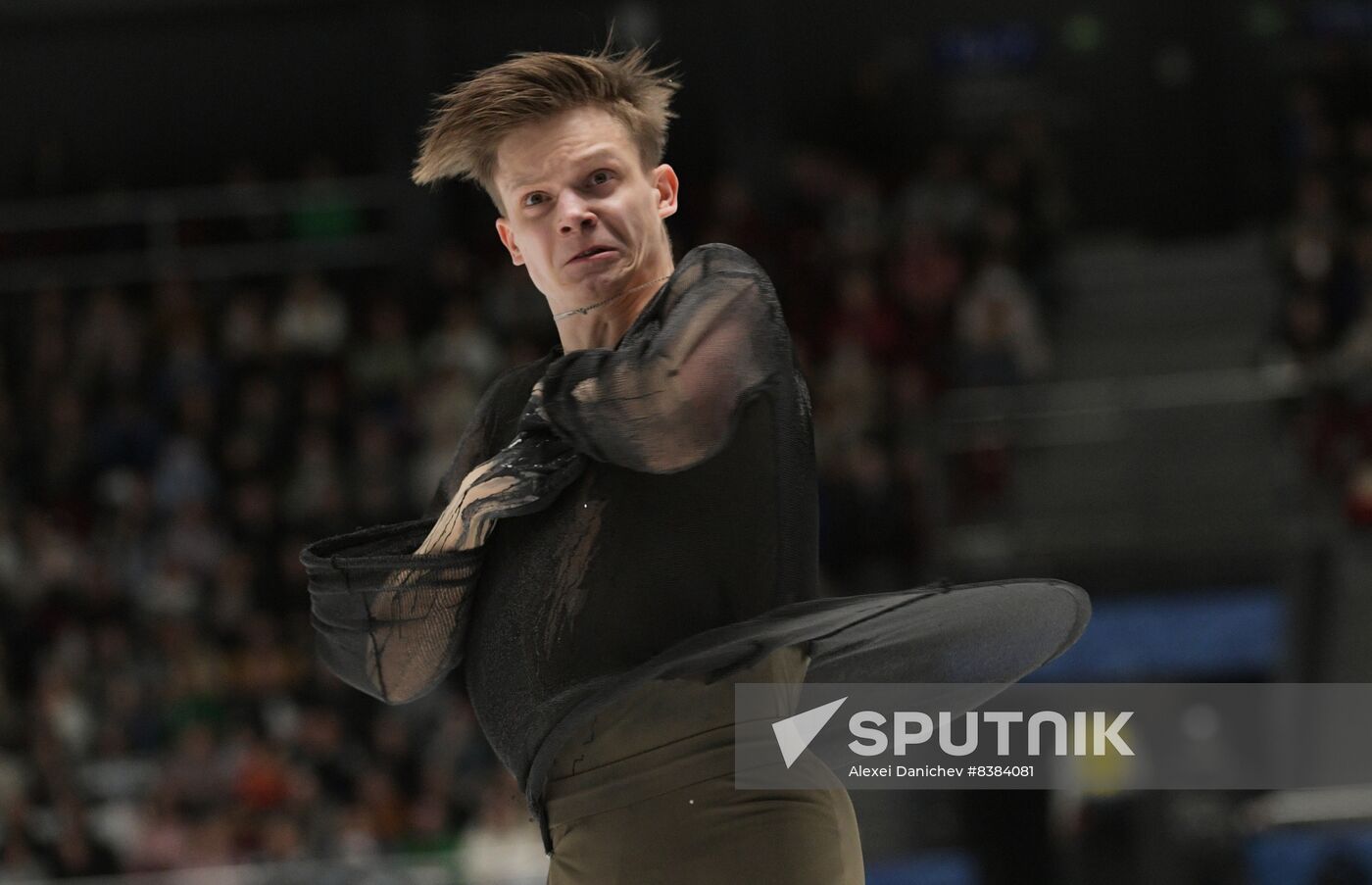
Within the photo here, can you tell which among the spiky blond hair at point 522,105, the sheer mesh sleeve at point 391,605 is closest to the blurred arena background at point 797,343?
the sheer mesh sleeve at point 391,605

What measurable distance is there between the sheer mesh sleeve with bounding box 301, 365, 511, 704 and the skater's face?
Answer: 335 mm

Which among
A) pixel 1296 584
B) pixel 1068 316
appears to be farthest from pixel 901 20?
pixel 1296 584

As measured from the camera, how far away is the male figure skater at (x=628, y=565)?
1.93 m

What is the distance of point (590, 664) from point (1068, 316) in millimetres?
10143

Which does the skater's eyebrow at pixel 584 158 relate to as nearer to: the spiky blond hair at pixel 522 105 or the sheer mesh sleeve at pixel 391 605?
the spiky blond hair at pixel 522 105

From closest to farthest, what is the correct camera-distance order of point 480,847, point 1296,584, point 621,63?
1. point 621,63
2. point 480,847
3. point 1296,584

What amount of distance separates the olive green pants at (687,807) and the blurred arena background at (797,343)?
541 cm

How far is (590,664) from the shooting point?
200 centimetres

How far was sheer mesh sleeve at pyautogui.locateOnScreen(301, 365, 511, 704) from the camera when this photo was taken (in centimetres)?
210

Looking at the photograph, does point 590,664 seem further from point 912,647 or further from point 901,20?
point 901,20

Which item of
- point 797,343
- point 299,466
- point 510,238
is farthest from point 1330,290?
point 510,238

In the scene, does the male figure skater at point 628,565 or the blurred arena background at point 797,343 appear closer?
the male figure skater at point 628,565

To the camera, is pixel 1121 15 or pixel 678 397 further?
pixel 1121 15

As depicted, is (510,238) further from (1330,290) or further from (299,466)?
(1330,290)
